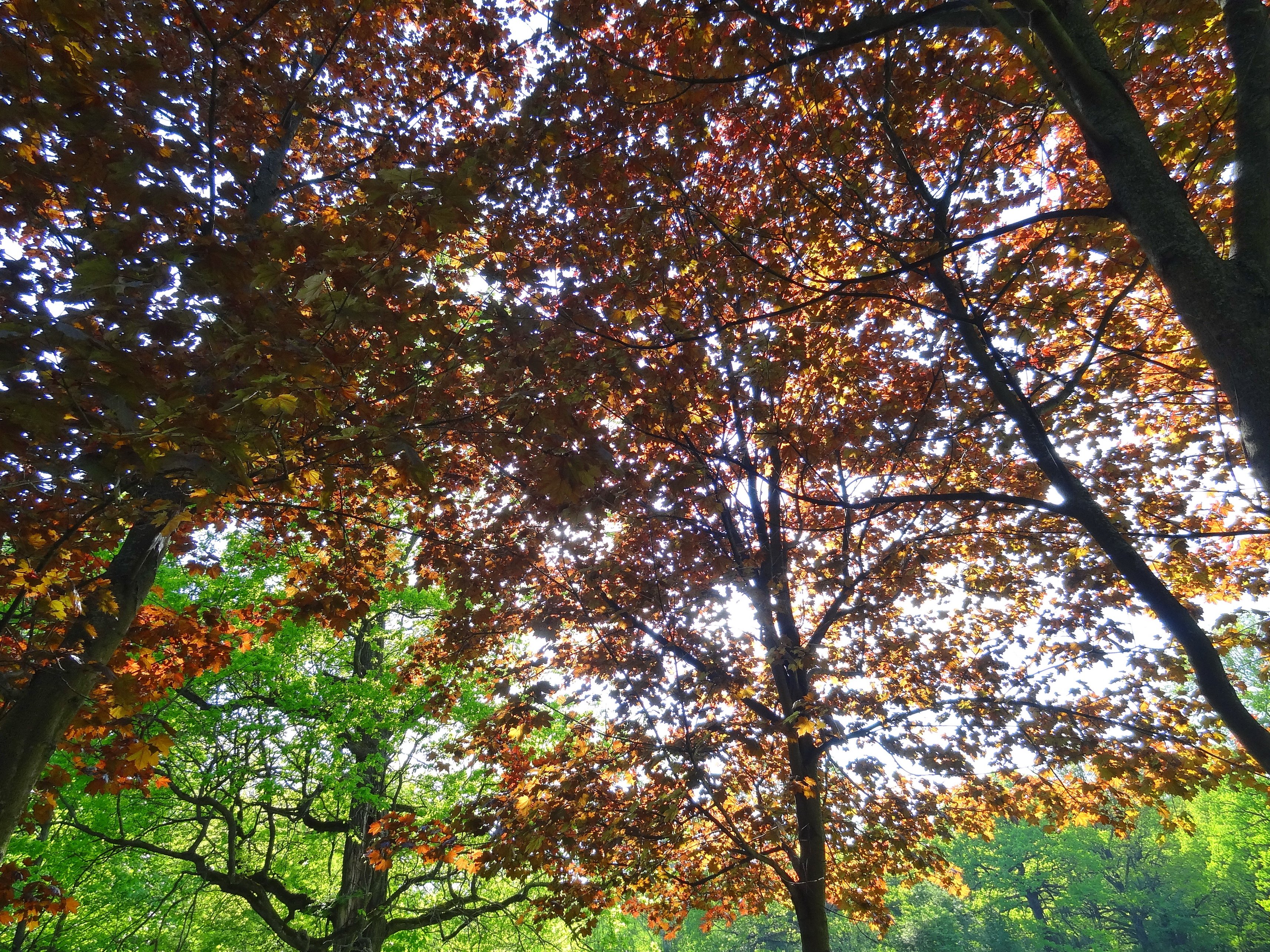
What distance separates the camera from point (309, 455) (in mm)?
4484

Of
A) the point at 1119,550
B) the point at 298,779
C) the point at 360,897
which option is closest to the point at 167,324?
the point at 1119,550

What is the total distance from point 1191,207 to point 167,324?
4627mm

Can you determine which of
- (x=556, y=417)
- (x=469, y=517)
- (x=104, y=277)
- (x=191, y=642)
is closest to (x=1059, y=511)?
(x=556, y=417)

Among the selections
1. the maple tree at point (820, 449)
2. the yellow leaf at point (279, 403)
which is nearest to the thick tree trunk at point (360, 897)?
the maple tree at point (820, 449)

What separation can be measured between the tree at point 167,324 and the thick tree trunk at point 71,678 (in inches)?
0.5

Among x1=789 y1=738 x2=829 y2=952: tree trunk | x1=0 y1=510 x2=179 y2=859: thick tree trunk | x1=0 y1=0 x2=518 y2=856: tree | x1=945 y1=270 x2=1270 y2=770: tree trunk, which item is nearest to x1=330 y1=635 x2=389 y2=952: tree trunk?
x1=0 y1=0 x2=518 y2=856: tree

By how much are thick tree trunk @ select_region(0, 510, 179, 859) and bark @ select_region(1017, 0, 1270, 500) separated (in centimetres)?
488

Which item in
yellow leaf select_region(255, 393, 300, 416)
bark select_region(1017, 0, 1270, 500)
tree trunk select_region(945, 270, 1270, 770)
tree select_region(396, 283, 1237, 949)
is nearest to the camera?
bark select_region(1017, 0, 1270, 500)

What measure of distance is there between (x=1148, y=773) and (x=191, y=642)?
975cm

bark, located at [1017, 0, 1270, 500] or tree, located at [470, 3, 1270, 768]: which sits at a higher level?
tree, located at [470, 3, 1270, 768]

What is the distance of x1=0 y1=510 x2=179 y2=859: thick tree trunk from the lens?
3.36m

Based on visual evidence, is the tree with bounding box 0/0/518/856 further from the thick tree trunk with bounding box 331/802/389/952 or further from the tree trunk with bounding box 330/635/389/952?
the thick tree trunk with bounding box 331/802/389/952

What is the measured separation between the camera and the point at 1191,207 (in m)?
2.28

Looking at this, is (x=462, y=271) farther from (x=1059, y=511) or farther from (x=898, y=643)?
(x=898, y=643)
